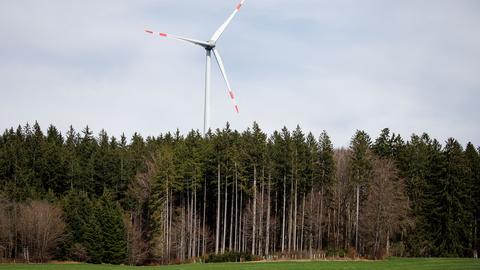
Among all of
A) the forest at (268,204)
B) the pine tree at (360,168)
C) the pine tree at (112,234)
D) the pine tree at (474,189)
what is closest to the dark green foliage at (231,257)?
the forest at (268,204)

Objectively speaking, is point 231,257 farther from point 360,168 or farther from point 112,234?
point 360,168

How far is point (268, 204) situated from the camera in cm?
7994

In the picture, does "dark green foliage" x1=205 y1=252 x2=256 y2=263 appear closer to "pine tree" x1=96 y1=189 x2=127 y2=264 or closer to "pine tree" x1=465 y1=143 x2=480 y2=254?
"pine tree" x1=96 y1=189 x2=127 y2=264

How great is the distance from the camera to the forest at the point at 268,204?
7962 cm

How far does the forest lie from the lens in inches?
3135

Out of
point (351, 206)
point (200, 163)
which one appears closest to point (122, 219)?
point (200, 163)

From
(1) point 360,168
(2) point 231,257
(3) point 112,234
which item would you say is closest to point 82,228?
(3) point 112,234

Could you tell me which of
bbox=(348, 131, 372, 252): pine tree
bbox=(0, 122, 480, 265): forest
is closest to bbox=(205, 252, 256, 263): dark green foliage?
bbox=(0, 122, 480, 265): forest

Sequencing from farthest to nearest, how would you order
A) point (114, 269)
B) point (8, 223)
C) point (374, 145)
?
point (374, 145) → point (8, 223) → point (114, 269)

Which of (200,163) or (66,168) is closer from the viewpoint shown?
(200,163)

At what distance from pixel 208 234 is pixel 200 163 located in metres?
12.9

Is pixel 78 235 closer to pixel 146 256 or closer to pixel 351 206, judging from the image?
pixel 146 256

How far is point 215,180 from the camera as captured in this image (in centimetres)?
8712

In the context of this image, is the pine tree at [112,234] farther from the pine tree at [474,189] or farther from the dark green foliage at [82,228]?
the pine tree at [474,189]
